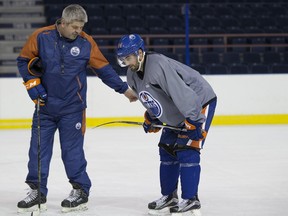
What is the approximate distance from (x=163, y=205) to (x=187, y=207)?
0.28 metres

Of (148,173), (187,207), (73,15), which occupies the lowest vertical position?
(148,173)

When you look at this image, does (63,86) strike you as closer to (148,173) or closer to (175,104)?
(175,104)

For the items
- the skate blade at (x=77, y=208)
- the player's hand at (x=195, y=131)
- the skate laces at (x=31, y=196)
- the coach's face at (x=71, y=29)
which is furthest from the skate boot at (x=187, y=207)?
the coach's face at (x=71, y=29)

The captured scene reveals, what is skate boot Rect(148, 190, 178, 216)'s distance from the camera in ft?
14.4

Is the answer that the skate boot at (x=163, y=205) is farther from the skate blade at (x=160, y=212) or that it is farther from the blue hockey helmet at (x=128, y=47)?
the blue hockey helmet at (x=128, y=47)

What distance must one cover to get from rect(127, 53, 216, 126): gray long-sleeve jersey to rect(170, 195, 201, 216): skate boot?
46cm

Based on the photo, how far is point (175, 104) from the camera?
400 centimetres

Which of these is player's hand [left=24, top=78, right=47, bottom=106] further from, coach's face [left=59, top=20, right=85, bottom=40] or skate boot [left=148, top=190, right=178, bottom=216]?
skate boot [left=148, top=190, right=178, bottom=216]

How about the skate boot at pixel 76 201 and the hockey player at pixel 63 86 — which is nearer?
the hockey player at pixel 63 86

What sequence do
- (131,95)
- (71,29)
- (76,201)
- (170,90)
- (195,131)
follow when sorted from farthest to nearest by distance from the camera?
1. (131,95)
2. (76,201)
3. (71,29)
4. (195,131)
5. (170,90)

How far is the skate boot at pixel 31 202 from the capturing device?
442 cm

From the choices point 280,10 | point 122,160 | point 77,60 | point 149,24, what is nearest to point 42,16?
point 149,24

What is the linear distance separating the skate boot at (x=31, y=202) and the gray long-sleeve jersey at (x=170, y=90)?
0.90 meters

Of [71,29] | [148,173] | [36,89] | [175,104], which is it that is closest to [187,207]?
[175,104]
